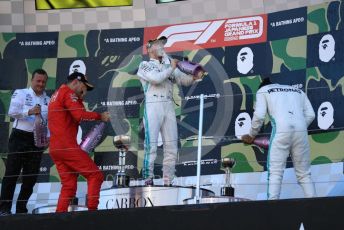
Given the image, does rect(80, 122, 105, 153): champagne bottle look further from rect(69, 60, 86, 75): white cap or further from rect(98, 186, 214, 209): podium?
rect(98, 186, 214, 209): podium

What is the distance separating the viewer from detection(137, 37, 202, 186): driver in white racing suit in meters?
7.31

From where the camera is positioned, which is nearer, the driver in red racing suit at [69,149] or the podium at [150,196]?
the driver in red racing suit at [69,149]

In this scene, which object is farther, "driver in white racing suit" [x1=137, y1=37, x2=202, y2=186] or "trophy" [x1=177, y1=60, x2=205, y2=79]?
"trophy" [x1=177, y1=60, x2=205, y2=79]

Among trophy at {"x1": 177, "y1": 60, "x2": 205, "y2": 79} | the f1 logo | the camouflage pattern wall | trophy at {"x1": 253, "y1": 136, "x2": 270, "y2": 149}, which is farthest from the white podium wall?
the f1 logo

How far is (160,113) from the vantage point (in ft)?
24.3

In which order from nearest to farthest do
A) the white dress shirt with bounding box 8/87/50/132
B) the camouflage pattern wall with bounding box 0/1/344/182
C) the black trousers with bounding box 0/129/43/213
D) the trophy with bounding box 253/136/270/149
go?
the black trousers with bounding box 0/129/43/213 → the white dress shirt with bounding box 8/87/50/132 → the trophy with bounding box 253/136/270/149 → the camouflage pattern wall with bounding box 0/1/344/182

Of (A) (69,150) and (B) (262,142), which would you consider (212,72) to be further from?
(A) (69,150)

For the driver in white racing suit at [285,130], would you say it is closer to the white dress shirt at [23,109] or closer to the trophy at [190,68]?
the trophy at [190,68]

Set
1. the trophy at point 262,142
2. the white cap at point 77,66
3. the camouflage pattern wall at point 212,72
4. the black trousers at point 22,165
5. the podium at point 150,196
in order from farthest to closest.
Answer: the white cap at point 77,66 < the camouflage pattern wall at point 212,72 < the trophy at point 262,142 < the black trousers at point 22,165 < the podium at point 150,196

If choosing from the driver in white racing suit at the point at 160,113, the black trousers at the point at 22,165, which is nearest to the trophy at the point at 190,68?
the driver in white racing suit at the point at 160,113

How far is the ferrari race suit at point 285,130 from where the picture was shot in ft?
23.3

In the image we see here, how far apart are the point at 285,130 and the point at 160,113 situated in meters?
0.90

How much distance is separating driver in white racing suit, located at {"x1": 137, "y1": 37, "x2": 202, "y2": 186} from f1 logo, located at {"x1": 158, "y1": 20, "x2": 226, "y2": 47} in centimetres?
169

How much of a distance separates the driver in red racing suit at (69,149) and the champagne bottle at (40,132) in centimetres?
64
